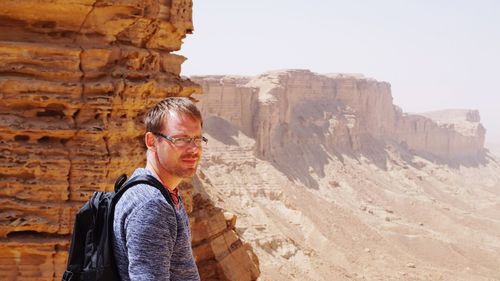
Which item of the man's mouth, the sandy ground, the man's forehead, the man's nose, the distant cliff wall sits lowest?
the sandy ground

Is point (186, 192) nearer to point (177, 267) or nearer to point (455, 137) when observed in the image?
point (177, 267)

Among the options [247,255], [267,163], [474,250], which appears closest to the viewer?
[247,255]

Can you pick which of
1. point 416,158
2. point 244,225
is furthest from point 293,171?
point 416,158

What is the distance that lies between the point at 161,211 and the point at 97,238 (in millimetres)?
478

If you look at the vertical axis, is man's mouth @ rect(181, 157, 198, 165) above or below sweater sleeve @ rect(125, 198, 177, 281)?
above

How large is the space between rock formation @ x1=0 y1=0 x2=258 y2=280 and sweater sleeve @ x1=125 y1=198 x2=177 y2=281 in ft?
19.9

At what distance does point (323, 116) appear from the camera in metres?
58.1

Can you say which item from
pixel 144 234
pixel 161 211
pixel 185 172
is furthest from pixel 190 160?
pixel 144 234

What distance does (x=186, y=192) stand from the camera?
11094mm

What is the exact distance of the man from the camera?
3230 mm

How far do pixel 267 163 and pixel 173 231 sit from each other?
4038cm

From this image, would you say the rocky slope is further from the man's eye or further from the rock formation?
the man's eye

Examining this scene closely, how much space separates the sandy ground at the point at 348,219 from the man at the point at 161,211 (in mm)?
17134

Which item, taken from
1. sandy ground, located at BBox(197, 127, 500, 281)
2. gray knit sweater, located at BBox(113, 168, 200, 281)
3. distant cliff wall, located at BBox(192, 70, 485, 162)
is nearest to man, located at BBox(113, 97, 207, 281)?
gray knit sweater, located at BBox(113, 168, 200, 281)
